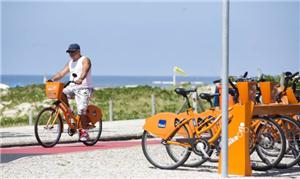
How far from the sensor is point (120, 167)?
40.2ft

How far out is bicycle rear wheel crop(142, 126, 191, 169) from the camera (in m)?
12.1

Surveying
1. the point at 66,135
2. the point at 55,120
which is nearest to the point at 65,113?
the point at 55,120

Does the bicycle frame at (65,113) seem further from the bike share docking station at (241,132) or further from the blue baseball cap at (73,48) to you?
the bike share docking station at (241,132)

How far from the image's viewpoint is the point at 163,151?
1250cm

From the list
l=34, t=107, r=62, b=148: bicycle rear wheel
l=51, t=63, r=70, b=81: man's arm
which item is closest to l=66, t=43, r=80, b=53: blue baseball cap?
l=51, t=63, r=70, b=81: man's arm

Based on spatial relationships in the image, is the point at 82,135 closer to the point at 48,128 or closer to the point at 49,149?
the point at 48,128

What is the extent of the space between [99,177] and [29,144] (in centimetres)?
576

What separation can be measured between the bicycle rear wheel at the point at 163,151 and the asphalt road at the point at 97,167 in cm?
13

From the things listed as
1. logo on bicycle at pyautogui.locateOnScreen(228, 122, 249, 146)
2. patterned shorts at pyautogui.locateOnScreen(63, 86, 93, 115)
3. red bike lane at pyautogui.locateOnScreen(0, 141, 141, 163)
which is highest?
patterned shorts at pyautogui.locateOnScreen(63, 86, 93, 115)

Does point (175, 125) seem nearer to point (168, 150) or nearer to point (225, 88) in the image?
point (168, 150)

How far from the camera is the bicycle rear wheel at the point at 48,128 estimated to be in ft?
51.4

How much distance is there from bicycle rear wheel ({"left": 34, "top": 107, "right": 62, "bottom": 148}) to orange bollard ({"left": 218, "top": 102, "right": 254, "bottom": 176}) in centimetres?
496

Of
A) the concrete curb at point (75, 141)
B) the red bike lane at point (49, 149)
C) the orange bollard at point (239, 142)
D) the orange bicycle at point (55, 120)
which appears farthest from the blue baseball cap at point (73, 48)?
the orange bollard at point (239, 142)

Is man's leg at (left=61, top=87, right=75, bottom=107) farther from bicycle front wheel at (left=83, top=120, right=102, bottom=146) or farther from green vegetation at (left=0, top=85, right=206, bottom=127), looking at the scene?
green vegetation at (left=0, top=85, right=206, bottom=127)
